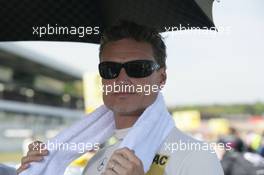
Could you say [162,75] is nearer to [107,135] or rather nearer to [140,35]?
[140,35]

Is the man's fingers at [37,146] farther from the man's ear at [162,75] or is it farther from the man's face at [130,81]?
the man's ear at [162,75]

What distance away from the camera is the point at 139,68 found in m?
1.72

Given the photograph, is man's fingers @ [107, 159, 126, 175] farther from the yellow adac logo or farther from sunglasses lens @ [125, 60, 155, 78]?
sunglasses lens @ [125, 60, 155, 78]

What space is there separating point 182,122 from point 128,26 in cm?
2347

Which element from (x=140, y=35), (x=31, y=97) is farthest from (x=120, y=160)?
(x=31, y=97)

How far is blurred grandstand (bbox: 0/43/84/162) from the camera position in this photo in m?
31.5

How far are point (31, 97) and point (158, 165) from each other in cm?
4130

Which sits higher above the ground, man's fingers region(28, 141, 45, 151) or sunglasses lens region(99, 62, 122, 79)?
sunglasses lens region(99, 62, 122, 79)

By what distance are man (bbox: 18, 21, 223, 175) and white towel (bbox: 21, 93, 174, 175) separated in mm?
35

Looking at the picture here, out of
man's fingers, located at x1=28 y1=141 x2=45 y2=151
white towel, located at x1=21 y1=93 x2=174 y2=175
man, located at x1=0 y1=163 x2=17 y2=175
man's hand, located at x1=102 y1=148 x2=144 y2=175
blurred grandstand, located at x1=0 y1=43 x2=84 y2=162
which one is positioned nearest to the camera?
man's hand, located at x1=102 y1=148 x2=144 y2=175

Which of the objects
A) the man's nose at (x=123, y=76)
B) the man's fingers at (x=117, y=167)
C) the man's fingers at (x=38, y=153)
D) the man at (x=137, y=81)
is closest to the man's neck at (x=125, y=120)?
the man at (x=137, y=81)

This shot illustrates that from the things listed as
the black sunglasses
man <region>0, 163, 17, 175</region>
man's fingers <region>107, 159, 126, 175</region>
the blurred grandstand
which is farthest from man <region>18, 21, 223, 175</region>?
the blurred grandstand

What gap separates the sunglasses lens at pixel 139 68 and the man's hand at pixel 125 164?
13.6 inches

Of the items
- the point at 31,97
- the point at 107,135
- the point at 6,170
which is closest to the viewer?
the point at 107,135
